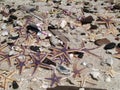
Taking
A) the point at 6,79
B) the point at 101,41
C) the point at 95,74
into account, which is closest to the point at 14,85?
the point at 6,79

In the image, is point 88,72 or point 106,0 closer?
point 88,72

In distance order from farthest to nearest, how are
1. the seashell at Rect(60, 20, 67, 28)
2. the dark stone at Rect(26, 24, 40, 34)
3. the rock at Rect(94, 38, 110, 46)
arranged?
the seashell at Rect(60, 20, 67, 28) < the dark stone at Rect(26, 24, 40, 34) < the rock at Rect(94, 38, 110, 46)

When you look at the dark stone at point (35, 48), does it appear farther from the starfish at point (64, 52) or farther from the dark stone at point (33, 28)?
the dark stone at point (33, 28)

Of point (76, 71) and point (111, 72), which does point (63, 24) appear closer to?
point (76, 71)

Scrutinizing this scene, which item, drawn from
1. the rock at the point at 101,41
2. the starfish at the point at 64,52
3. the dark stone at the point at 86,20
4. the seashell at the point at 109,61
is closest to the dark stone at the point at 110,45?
the rock at the point at 101,41

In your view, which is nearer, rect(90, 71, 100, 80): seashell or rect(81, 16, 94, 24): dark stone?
rect(90, 71, 100, 80): seashell

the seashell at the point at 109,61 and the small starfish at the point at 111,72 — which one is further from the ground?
the seashell at the point at 109,61

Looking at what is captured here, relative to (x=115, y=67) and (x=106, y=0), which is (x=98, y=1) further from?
(x=115, y=67)

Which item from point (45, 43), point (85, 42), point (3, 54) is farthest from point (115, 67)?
point (3, 54)

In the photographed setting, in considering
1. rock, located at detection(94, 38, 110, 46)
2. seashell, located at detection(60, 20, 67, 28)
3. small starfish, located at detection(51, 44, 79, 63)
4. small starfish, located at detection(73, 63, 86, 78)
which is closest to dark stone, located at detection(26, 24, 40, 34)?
seashell, located at detection(60, 20, 67, 28)

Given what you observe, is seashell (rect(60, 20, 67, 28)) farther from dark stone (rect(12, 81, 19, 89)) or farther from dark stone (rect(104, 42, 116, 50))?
dark stone (rect(12, 81, 19, 89))

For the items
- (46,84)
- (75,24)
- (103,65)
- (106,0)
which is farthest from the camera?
(106,0)
